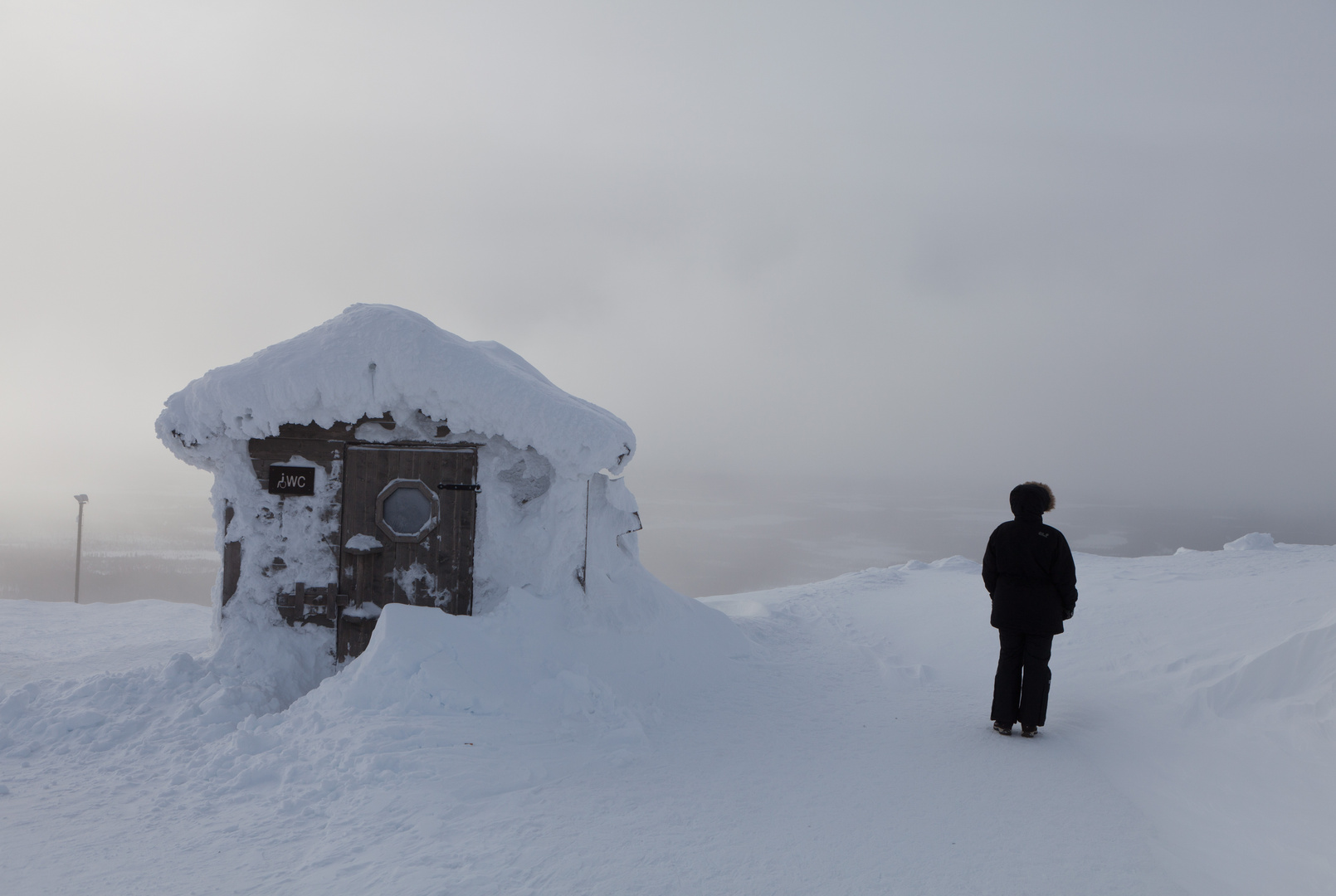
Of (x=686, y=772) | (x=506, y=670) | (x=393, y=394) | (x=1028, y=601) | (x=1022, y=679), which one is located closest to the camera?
(x=686, y=772)

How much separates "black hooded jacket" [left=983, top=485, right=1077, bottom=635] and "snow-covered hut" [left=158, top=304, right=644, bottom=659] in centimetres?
367

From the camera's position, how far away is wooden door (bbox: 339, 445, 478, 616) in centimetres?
718

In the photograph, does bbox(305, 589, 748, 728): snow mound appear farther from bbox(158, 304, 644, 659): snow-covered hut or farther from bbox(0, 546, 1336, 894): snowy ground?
bbox(158, 304, 644, 659): snow-covered hut

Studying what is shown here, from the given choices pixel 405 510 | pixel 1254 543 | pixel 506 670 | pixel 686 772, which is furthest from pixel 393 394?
pixel 1254 543

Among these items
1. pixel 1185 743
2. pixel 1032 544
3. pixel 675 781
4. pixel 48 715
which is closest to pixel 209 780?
pixel 48 715

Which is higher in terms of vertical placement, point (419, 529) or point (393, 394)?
point (393, 394)

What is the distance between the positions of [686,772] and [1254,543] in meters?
12.8

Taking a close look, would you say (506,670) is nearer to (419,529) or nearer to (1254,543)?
(419,529)

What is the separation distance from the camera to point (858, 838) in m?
3.86

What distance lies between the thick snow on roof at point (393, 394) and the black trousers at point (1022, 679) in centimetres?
394

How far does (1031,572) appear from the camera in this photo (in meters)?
5.41

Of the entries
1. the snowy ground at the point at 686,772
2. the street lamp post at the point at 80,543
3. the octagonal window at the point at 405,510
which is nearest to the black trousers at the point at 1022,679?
the snowy ground at the point at 686,772

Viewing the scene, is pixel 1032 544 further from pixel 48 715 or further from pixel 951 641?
pixel 48 715

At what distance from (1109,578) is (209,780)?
10.6m
